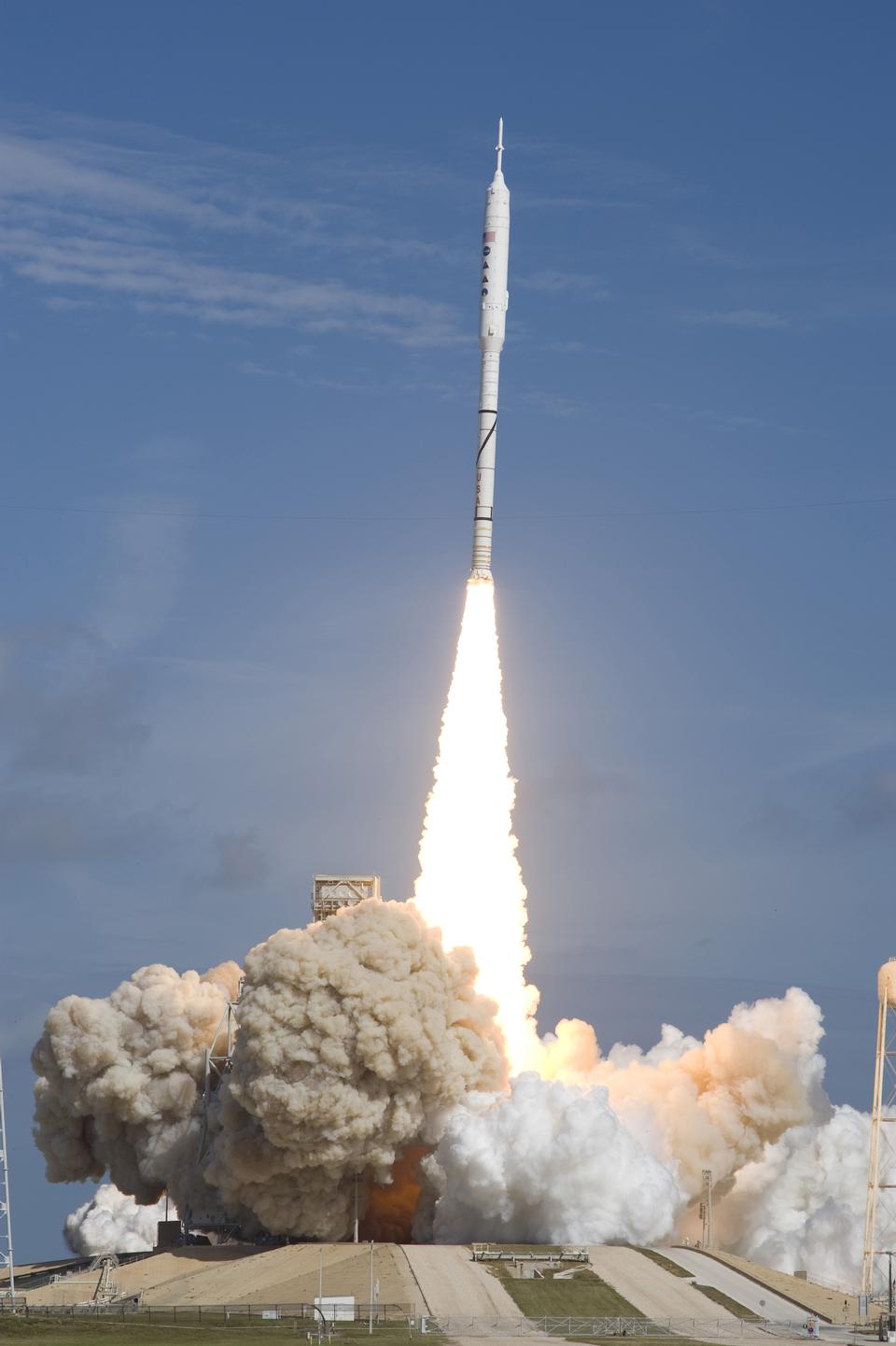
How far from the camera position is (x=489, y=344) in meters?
84.1

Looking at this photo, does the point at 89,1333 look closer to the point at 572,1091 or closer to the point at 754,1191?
the point at 572,1091

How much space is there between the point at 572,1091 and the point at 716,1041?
11.1 m

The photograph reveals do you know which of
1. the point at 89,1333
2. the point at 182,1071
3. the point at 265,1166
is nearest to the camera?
the point at 89,1333

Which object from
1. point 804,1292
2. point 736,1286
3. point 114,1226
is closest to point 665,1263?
point 736,1286

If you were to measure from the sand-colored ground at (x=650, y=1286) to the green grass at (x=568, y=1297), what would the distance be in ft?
1.39

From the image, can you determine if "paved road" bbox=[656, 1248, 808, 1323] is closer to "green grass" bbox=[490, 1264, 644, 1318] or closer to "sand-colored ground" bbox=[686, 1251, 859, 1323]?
"sand-colored ground" bbox=[686, 1251, 859, 1323]

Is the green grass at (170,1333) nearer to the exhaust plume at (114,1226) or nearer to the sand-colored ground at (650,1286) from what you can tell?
the sand-colored ground at (650,1286)

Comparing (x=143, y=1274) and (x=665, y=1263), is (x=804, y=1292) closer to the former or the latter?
(x=665, y=1263)

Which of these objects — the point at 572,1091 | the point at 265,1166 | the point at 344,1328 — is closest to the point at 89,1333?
the point at 344,1328

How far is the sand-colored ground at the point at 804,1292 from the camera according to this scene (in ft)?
250

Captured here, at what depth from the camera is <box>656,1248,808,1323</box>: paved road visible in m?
74.6

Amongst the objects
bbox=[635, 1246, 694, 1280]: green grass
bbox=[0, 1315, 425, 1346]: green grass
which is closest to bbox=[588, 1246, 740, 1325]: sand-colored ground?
bbox=[635, 1246, 694, 1280]: green grass

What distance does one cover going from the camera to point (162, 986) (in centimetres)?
9019

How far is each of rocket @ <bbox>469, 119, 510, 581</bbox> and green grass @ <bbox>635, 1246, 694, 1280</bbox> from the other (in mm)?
22556
